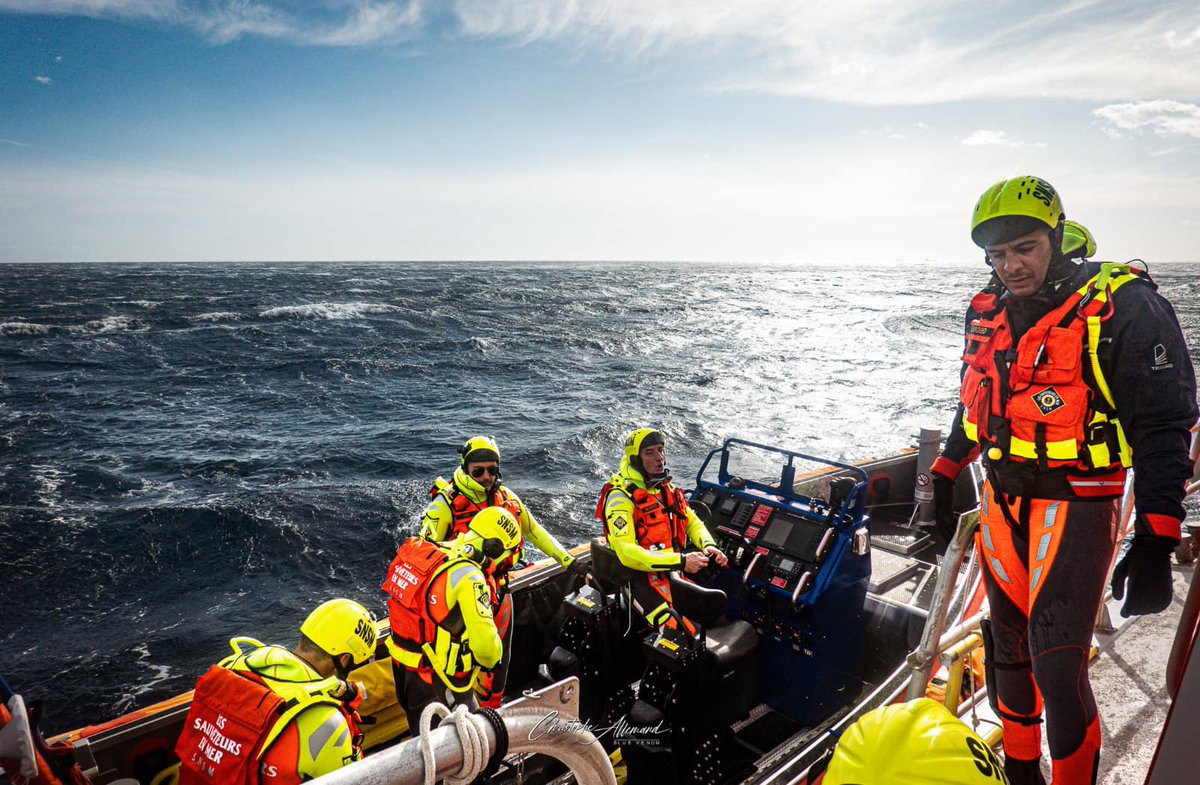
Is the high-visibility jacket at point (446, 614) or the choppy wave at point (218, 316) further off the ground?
the choppy wave at point (218, 316)

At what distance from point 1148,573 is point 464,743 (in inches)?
80.0

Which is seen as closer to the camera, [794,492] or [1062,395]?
[1062,395]

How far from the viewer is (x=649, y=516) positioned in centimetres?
514

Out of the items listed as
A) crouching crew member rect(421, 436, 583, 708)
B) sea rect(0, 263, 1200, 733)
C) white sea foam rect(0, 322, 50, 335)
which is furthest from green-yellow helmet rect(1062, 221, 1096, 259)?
white sea foam rect(0, 322, 50, 335)

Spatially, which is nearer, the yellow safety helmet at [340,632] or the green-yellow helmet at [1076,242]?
the green-yellow helmet at [1076,242]

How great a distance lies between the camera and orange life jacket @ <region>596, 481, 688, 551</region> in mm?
5129

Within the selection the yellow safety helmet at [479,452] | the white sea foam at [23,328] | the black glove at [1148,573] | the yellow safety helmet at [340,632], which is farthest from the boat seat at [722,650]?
the white sea foam at [23,328]

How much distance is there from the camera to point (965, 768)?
4.22ft

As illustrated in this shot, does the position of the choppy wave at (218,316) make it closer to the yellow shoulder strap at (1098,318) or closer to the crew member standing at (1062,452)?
the crew member standing at (1062,452)

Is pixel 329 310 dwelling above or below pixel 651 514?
above

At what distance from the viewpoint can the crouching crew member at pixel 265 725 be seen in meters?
2.60

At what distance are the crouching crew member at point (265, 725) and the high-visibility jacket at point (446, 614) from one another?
3.12 ft

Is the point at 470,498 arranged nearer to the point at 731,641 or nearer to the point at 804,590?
the point at 731,641

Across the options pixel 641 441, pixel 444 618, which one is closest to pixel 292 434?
pixel 641 441
